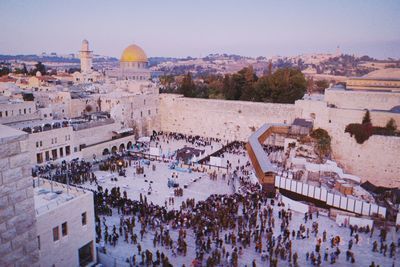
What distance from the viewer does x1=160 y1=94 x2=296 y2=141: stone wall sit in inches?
1071

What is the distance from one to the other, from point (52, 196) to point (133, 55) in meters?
47.1

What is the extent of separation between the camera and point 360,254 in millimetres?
11156

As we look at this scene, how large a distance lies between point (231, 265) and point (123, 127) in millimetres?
18361

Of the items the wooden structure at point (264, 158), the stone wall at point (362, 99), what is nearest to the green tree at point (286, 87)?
the wooden structure at point (264, 158)

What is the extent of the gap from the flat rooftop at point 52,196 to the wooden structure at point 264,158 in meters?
8.76

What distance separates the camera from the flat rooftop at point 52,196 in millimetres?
8508

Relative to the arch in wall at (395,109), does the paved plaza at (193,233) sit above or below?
below

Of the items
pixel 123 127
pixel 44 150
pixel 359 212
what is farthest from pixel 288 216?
pixel 123 127

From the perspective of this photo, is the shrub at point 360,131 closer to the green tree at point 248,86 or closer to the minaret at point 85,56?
the green tree at point 248,86

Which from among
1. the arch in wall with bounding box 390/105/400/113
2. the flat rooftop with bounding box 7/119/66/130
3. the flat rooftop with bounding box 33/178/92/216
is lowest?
the flat rooftop with bounding box 33/178/92/216

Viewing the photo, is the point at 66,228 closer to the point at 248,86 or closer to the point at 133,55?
the point at 248,86

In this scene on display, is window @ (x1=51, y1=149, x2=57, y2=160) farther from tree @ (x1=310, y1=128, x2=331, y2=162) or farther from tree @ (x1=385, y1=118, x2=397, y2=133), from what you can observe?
tree @ (x1=385, y1=118, x2=397, y2=133)

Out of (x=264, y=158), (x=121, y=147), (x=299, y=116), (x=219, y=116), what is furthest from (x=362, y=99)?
(x=121, y=147)

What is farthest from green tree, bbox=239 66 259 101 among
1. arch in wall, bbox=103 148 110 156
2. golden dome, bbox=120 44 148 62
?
golden dome, bbox=120 44 148 62
